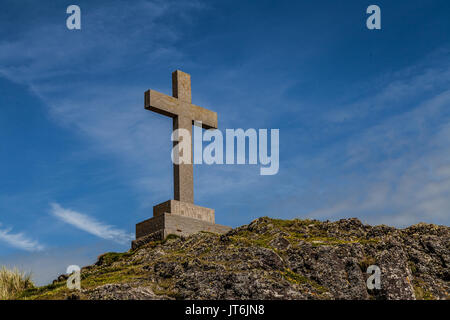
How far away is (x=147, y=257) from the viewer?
17.6 metres

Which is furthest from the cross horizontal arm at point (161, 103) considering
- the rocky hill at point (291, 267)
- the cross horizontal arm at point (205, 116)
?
the rocky hill at point (291, 267)

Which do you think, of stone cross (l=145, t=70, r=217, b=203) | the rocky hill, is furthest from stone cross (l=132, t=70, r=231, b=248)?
the rocky hill

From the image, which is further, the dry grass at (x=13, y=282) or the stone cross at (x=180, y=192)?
the stone cross at (x=180, y=192)

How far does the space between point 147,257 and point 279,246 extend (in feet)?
15.5

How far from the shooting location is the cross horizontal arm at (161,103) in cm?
2380

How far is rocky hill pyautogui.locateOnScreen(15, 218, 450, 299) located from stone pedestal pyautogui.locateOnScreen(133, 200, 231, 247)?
126 inches

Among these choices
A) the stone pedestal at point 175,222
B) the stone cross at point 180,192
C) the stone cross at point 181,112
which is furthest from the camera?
the stone cross at point 181,112

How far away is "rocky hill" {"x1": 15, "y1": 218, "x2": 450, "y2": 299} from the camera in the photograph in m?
13.1

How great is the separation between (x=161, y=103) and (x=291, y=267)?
39.9ft

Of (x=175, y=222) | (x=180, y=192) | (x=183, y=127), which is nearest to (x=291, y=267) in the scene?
(x=175, y=222)

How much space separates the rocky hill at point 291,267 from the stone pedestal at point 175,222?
126 inches

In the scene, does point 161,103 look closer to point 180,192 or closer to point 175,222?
point 180,192

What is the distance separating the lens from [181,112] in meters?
24.8

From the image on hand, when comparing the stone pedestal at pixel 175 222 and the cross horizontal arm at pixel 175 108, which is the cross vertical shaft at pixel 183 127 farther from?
the stone pedestal at pixel 175 222
